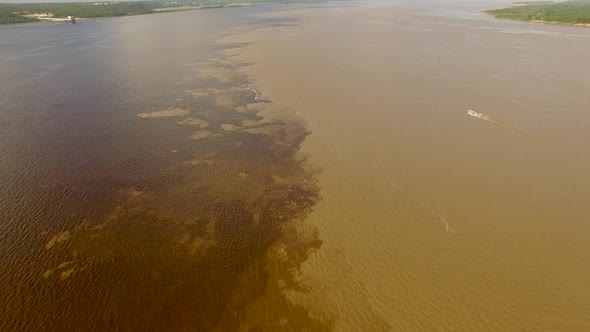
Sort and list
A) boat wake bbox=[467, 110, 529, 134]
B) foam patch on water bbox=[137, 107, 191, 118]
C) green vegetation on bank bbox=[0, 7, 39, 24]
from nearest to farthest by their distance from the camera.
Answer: boat wake bbox=[467, 110, 529, 134], foam patch on water bbox=[137, 107, 191, 118], green vegetation on bank bbox=[0, 7, 39, 24]

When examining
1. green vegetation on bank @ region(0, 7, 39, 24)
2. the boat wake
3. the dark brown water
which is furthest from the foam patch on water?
green vegetation on bank @ region(0, 7, 39, 24)

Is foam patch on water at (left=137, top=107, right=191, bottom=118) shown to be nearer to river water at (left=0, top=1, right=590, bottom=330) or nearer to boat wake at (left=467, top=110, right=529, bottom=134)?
river water at (left=0, top=1, right=590, bottom=330)

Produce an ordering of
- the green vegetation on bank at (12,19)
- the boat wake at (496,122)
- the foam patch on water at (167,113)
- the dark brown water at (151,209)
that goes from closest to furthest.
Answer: the dark brown water at (151,209)
the boat wake at (496,122)
the foam patch on water at (167,113)
the green vegetation on bank at (12,19)

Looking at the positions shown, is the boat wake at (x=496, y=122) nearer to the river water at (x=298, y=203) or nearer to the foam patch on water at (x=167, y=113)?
the river water at (x=298, y=203)

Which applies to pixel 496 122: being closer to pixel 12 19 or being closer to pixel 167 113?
pixel 167 113

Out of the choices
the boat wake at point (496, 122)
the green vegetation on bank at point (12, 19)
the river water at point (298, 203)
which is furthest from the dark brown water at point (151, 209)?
the green vegetation on bank at point (12, 19)
